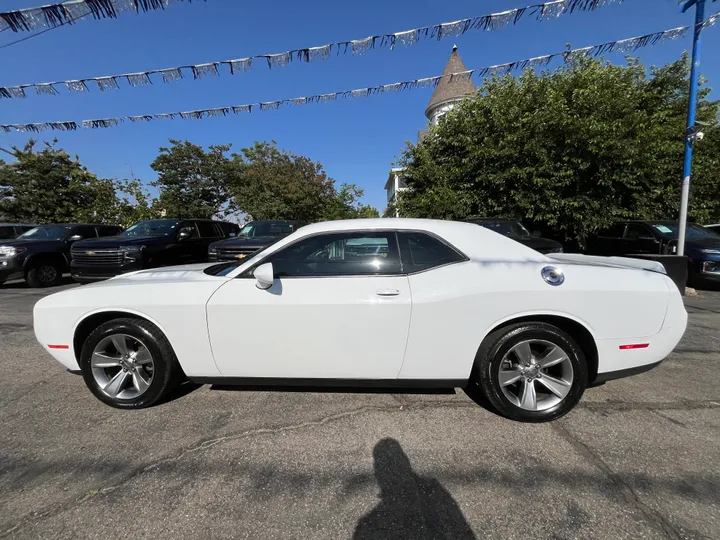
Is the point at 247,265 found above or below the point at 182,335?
above

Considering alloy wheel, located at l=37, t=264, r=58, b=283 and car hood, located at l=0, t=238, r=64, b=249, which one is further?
alloy wheel, located at l=37, t=264, r=58, b=283

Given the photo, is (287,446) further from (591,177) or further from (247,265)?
(591,177)

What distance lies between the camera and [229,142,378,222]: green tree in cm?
2780

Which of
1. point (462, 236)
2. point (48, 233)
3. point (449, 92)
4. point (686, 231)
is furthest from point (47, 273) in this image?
point (449, 92)

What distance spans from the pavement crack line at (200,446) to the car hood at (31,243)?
31.9 feet

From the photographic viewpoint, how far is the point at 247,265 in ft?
8.66

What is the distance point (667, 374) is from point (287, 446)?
3733mm

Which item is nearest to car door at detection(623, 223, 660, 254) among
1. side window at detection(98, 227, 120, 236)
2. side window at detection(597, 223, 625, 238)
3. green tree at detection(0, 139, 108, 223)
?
side window at detection(597, 223, 625, 238)

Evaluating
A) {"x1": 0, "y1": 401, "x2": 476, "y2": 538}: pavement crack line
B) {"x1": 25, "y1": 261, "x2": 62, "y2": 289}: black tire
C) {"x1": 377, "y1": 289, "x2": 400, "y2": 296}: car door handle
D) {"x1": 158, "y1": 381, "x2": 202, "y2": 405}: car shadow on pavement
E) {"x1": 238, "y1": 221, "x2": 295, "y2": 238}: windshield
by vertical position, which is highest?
{"x1": 238, "y1": 221, "x2": 295, "y2": 238}: windshield

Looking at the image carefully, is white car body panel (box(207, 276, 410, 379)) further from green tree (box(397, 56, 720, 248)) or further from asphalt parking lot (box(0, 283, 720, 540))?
green tree (box(397, 56, 720, 248))

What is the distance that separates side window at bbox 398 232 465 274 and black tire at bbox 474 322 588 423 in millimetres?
657

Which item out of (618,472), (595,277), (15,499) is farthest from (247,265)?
(618,472)

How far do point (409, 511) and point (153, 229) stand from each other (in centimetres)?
913

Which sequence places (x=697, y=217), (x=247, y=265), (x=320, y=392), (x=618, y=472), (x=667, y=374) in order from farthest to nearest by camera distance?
(x=697, y=217)
(x=667, y=374)
(x=320, y=392)
(x=247, y=265)
(x=618, y=472)
